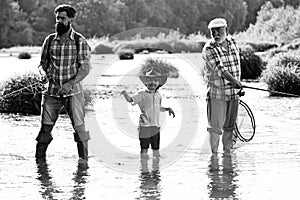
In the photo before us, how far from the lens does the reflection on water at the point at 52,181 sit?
773cm

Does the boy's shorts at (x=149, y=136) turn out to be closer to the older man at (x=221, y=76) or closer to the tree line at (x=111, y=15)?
the older man at (x=221, y=76)

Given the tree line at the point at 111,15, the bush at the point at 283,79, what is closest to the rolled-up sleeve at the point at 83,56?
the bush at the point at 283,79

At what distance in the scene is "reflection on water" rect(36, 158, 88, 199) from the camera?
7.73 metres

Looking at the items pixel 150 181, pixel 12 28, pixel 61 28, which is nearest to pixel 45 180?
pixel 150 181

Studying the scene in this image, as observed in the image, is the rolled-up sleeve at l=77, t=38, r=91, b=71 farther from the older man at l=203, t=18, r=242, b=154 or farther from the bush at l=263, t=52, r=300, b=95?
the bush at l=263, t=52, r=300, b=95

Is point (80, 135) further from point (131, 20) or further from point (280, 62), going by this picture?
point (131, 20)

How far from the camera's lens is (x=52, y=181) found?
845 centimetres

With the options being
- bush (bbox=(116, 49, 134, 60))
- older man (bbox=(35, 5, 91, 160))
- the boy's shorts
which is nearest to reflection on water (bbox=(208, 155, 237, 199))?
the boy's shorts

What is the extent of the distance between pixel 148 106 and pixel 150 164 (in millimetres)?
715

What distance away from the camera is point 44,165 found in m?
9.50

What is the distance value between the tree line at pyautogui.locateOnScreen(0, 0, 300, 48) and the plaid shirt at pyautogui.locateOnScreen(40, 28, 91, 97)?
308ft

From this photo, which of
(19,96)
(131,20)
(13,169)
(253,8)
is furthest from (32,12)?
(13,169)

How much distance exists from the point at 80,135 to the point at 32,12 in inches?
4080

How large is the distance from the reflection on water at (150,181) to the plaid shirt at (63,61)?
124cm
